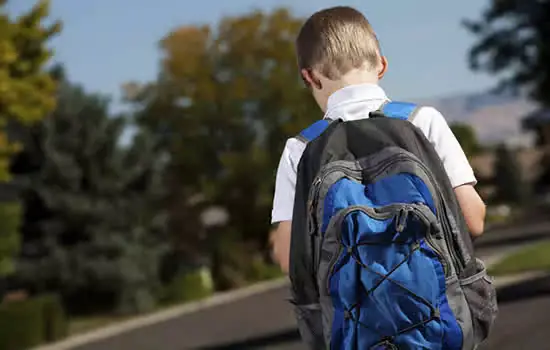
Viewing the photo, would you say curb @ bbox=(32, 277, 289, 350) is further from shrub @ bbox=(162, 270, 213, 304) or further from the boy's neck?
the boy's neck

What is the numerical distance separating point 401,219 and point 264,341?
13.4m

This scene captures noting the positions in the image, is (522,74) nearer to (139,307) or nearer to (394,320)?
(139,307)

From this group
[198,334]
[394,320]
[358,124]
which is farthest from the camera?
[198,334]

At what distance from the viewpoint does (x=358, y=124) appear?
113 inches

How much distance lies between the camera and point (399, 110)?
115 inches

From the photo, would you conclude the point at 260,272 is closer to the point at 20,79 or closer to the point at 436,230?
the point at 20,79

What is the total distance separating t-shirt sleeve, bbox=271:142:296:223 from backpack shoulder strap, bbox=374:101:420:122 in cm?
34

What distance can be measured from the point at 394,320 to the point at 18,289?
884 inches

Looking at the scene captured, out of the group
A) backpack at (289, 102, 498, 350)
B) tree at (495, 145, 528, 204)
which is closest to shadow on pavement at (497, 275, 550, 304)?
backpack at (289, 102, 498, 350)

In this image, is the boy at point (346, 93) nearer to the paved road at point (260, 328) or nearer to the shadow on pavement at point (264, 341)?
the paved road at point (260, 328)

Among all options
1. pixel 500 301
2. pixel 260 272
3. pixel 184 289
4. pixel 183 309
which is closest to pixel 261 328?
pixel 500 301

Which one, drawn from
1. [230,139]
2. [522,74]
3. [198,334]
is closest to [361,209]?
[198,334]

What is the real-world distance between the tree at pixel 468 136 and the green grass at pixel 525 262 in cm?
3472

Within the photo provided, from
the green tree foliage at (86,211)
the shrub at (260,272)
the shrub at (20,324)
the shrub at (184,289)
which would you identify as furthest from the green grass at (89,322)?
the shrub at (260,272)
